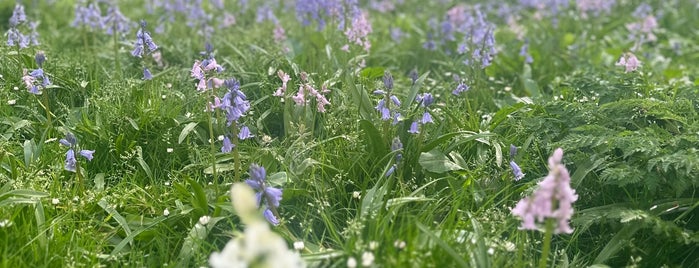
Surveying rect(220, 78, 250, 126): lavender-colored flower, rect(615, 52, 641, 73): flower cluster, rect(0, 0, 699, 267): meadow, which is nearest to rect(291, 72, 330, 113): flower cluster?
rect(0, 0, 699, 267): meadow

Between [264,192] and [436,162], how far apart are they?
2.97 ft

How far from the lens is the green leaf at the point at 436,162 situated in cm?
326

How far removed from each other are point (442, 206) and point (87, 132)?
166 centimetres

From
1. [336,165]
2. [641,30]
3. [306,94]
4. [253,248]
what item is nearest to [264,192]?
[336,165]

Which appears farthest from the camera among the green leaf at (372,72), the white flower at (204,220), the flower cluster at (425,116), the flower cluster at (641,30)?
the flower cluster at (641,30)

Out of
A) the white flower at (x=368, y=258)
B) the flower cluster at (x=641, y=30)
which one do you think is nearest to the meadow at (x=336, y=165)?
the white flower at (x=368, y=258)

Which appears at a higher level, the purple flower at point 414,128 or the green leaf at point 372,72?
the green leaf at point 372,72

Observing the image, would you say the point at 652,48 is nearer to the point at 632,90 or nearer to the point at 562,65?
the point at 562,65

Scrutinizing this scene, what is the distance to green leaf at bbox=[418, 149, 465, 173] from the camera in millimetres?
3258

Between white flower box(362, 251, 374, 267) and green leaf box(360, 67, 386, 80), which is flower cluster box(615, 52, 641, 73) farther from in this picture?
white flower box(362, 251, 374, 267)

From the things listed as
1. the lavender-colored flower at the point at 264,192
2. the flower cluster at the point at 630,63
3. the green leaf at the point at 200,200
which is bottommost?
the green leaf at the point at 200,200

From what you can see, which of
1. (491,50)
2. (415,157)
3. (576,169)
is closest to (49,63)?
(415,157)

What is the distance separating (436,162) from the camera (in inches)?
129

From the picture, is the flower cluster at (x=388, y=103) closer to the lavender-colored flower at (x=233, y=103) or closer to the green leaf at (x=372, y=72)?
the lavender-colored flower at (x=233, y=103)
